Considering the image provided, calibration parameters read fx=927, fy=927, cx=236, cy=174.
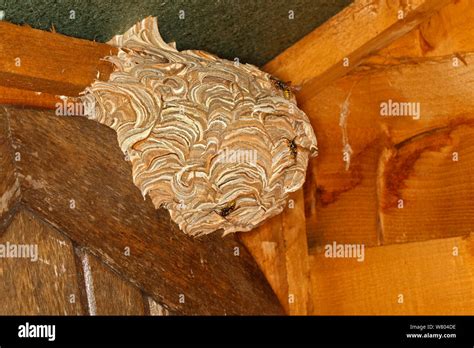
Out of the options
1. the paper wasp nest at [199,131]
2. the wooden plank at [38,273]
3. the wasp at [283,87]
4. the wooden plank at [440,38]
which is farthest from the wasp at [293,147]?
the wooden plank at [38,273]

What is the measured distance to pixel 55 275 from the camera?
70.5 inches

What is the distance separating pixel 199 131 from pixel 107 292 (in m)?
0.42

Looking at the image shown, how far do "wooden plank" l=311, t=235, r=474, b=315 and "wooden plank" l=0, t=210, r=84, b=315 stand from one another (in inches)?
34.7

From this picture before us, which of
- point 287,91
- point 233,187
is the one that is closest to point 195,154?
point 233,187

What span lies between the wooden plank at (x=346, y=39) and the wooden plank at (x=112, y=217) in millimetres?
511

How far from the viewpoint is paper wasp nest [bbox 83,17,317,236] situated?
2.04m

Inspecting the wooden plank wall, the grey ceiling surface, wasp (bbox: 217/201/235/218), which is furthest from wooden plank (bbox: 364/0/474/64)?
wasp (bbox: 217/201/235/218)

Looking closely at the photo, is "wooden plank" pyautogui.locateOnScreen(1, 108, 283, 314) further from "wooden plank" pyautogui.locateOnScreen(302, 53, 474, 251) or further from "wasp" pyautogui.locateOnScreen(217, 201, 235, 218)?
"wooden plank" pyautogui.locateOnScreen(302, 53, 474, 251)

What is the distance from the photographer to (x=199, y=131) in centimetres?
208

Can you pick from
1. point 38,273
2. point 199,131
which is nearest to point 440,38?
point 199,131

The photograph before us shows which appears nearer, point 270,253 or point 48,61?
point 48,61

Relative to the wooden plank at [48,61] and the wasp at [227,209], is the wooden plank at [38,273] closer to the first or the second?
the wooden plank at [48,61]

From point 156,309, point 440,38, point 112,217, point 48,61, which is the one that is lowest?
point 156,309

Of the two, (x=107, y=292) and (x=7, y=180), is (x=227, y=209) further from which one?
(x=7, y=180)
